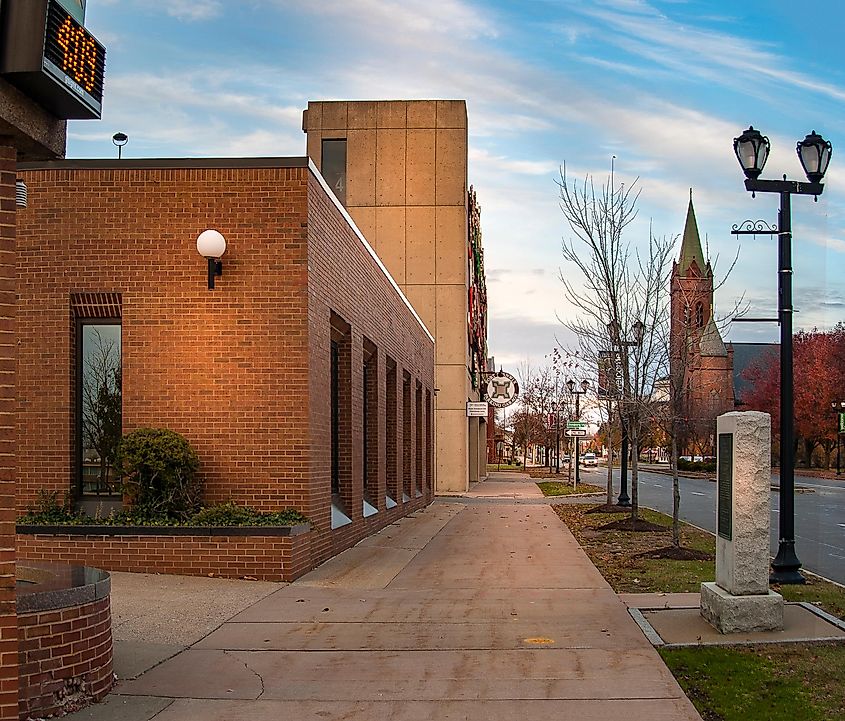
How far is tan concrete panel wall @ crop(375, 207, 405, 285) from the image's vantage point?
42031mm

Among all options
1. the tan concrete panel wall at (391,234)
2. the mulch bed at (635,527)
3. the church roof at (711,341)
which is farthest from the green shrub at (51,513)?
the tan concrete panel wall at (391,234)

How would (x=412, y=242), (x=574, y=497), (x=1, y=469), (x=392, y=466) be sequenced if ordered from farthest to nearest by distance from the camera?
(x=412, y=242)
(x=574, y=497)
(x=392, y=466)
(x=1, y=469)

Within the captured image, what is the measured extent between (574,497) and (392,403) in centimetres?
1443

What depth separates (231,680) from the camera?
26.6ft

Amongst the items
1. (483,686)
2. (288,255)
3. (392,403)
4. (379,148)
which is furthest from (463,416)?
(483,686)

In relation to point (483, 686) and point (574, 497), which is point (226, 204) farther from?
point (574, 497)

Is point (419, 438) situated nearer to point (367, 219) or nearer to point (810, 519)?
point (810, 519)

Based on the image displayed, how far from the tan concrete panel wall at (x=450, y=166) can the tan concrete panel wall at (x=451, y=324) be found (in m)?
3.60

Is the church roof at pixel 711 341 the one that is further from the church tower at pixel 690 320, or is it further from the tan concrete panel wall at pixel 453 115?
the tan concrete panel wall at pixel 453 115

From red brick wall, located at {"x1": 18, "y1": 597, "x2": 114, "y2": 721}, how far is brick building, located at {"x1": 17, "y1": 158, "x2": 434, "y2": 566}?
6.37 m

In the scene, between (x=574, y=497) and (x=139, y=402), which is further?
(x=574, y=497)

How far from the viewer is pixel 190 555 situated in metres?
13.0

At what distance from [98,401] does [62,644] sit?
7.81 m

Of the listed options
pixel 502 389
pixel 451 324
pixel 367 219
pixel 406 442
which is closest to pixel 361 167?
pixel 367 219
